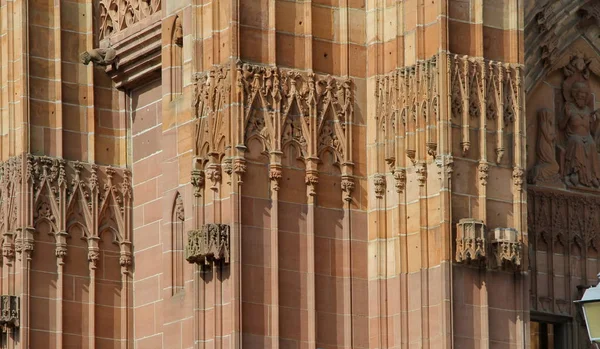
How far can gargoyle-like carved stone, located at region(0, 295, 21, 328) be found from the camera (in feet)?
136

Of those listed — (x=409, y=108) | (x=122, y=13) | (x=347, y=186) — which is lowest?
(x=347, y=186)

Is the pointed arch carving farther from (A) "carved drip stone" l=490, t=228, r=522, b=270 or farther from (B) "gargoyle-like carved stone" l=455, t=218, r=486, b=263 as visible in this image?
(A) "carved drip stone" l=490, t=228, r=522, b=270

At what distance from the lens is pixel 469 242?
119 feet

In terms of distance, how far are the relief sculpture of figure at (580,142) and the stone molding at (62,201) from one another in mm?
7993

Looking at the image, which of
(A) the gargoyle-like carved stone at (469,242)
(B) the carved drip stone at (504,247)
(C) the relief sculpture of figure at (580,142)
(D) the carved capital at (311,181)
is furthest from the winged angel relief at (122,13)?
(B) the carved drip stone at (504,247)

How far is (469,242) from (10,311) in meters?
9.30

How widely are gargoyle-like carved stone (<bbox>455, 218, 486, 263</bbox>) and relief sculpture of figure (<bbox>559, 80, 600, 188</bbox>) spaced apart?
4243mm

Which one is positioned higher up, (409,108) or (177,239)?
(409,108)

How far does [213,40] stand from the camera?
37.5 m

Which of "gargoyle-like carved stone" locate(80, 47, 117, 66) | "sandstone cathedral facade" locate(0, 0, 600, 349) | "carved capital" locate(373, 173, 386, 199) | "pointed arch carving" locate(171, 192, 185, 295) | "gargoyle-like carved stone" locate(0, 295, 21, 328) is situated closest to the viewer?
"sandstone cathedral facade" locate(0, 0, 600, 349)

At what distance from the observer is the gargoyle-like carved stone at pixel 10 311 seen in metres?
41.3

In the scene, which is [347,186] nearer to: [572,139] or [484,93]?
[484,93]

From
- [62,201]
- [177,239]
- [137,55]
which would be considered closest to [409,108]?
[177,239]

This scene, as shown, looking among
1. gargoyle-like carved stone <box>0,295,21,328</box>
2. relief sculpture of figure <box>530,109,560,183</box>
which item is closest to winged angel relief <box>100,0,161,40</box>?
gargoyle-like carved stone <box>0,295,21,328</box>
